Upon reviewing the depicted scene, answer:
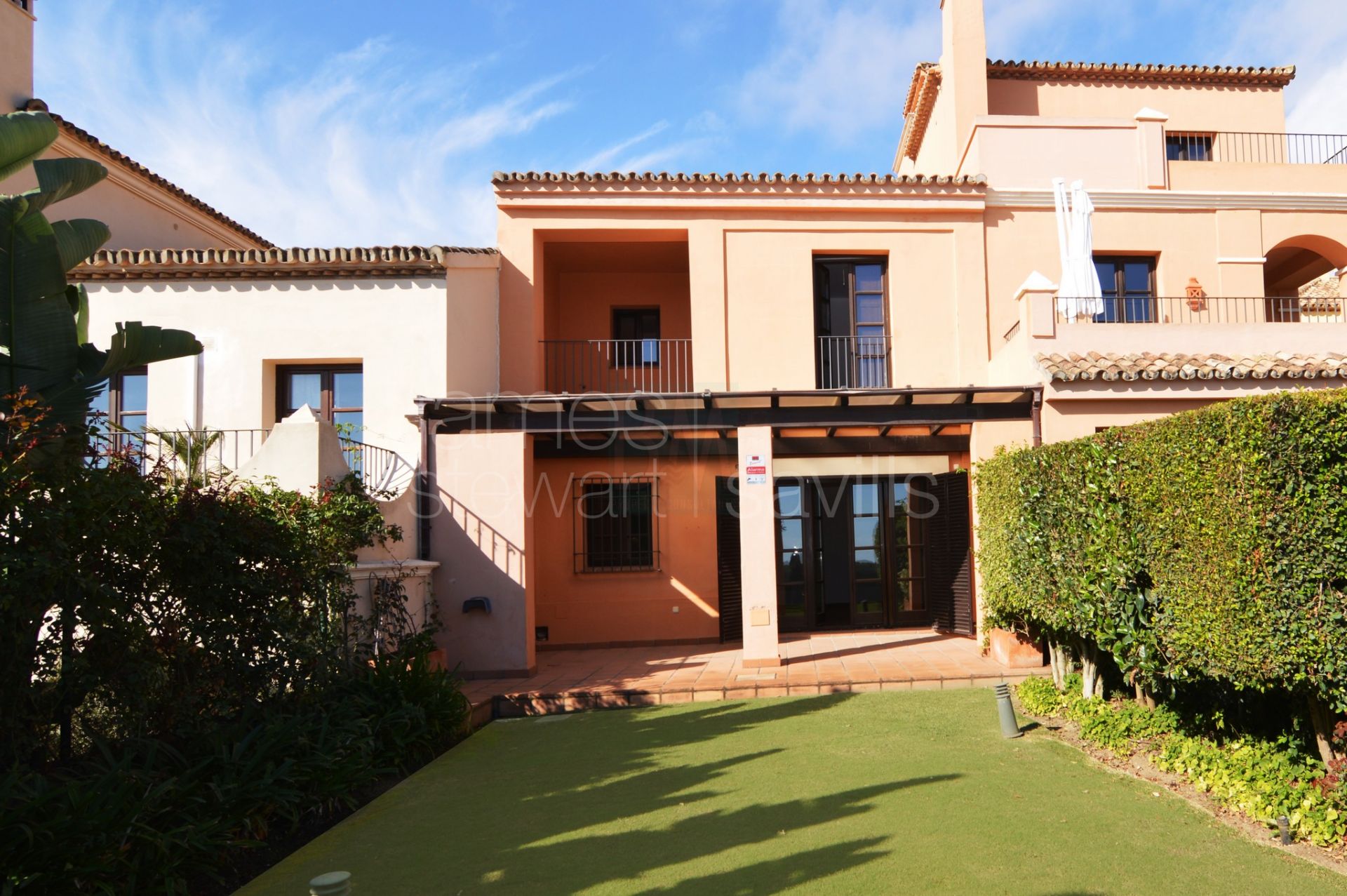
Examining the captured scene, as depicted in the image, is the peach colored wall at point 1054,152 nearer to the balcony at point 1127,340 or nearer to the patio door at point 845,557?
the balcony at point 1127,340

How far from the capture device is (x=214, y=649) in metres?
6.32

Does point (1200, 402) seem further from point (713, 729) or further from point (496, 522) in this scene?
point (496, 522)

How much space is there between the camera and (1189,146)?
17.0m

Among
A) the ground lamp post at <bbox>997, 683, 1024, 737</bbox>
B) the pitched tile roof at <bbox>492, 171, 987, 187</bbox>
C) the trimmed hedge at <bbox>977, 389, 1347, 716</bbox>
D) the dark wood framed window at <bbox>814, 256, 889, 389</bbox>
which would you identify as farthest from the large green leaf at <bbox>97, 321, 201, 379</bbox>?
the dark wood framed window at <bbox>814, 256, 889, 389</bbox>

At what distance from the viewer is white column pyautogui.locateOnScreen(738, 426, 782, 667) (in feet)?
36.9

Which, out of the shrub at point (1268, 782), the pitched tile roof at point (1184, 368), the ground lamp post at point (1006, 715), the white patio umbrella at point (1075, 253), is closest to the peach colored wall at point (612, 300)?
the white patio umbrella at point (1075, 253)

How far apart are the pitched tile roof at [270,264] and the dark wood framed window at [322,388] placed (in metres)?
1.29

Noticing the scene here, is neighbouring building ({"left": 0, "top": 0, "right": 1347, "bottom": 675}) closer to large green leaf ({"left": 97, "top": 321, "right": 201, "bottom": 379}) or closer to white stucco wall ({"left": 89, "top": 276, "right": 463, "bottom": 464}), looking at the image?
white stucco wall ({"left": 89, "top": 276, "right": 463, "bottom": 464})

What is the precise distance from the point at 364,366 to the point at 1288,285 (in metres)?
16.3

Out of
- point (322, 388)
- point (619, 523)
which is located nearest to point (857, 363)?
point (619, 523)

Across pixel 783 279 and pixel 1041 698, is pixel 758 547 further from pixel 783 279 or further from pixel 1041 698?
pixel 783 279

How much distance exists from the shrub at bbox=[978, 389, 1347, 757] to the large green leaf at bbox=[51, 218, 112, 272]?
7.86m

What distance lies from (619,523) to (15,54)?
36.7ft

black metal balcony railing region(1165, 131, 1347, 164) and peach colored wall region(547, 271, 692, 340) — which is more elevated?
black metal balcony railing region(1165, 131, 1347, 164)
